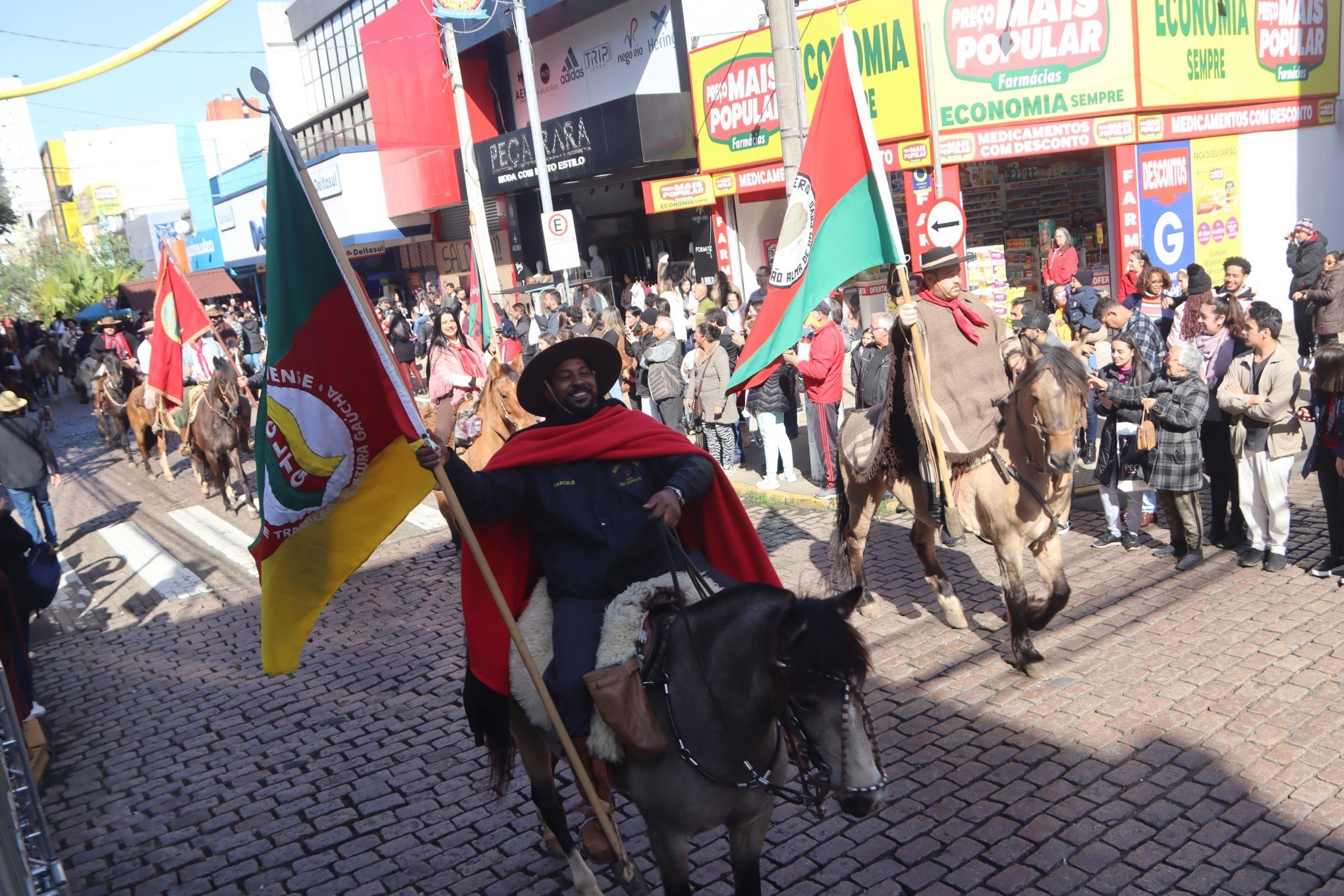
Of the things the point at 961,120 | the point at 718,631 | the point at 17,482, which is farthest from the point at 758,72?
the point at 718,631

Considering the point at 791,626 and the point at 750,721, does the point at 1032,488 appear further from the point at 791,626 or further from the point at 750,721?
the point at 791,626

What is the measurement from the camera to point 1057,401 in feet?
19.4

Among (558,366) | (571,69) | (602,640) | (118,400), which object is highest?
(571,69)

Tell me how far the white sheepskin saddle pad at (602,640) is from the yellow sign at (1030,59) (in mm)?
14294

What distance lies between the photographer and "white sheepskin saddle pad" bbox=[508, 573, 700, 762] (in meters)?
4.02

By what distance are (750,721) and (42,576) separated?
683 centimetres

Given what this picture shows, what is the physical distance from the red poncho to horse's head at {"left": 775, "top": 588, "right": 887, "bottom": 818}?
1193mm

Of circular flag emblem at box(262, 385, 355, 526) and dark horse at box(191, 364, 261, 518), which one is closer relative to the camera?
circular flag emblem at box(262, 385, 355, 526)

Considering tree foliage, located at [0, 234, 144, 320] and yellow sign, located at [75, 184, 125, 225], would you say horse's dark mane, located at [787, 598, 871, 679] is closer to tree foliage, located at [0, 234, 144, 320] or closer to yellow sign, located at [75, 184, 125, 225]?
tree foliage, located at [0, 234, 144, 320]

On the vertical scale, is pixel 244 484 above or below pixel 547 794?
below

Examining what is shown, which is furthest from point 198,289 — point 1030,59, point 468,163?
point 1030,59

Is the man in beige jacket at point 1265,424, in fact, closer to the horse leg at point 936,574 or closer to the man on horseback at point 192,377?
the horse leg at point 936,574

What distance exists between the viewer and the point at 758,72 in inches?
762

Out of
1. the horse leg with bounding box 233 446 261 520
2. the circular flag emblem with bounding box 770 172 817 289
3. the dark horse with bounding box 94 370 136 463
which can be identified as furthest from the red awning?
the circular flag emblem with bounding box 770 172 817 289
